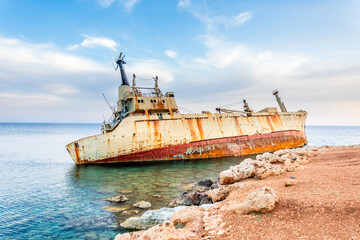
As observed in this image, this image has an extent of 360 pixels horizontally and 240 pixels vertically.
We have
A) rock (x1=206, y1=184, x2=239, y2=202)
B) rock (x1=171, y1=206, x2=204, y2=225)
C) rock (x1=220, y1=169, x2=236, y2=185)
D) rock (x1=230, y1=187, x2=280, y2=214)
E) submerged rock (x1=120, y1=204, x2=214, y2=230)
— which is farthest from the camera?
rock (x1=220, y1=169, x2=236, y2=185)

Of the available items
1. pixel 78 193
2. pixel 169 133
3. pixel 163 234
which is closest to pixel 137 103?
pixel 169 133

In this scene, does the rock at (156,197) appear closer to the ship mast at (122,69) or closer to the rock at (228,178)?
the rock at (228,178)

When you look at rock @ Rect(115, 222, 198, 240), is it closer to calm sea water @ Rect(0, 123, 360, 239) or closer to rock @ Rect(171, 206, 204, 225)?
rock @ Rect(171, 206, 204, 225)

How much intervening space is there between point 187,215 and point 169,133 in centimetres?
1454

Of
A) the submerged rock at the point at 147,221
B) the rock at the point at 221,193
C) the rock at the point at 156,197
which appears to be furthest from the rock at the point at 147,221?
the rock at the point at 156,197

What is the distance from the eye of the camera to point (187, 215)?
5.95m

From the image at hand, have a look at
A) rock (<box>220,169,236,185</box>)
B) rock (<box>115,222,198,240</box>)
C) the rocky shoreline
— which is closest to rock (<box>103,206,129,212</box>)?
the rocky shoreline

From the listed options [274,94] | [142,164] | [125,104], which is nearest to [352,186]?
[142,164]

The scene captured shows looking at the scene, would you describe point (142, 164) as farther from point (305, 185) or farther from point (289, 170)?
point (305, 185)

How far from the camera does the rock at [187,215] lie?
229 inches

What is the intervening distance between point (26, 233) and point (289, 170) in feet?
34.0

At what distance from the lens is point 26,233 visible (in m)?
7.10

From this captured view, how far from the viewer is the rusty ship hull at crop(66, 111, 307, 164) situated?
18.8 metres

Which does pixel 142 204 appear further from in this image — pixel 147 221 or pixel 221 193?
pixel 221 193
